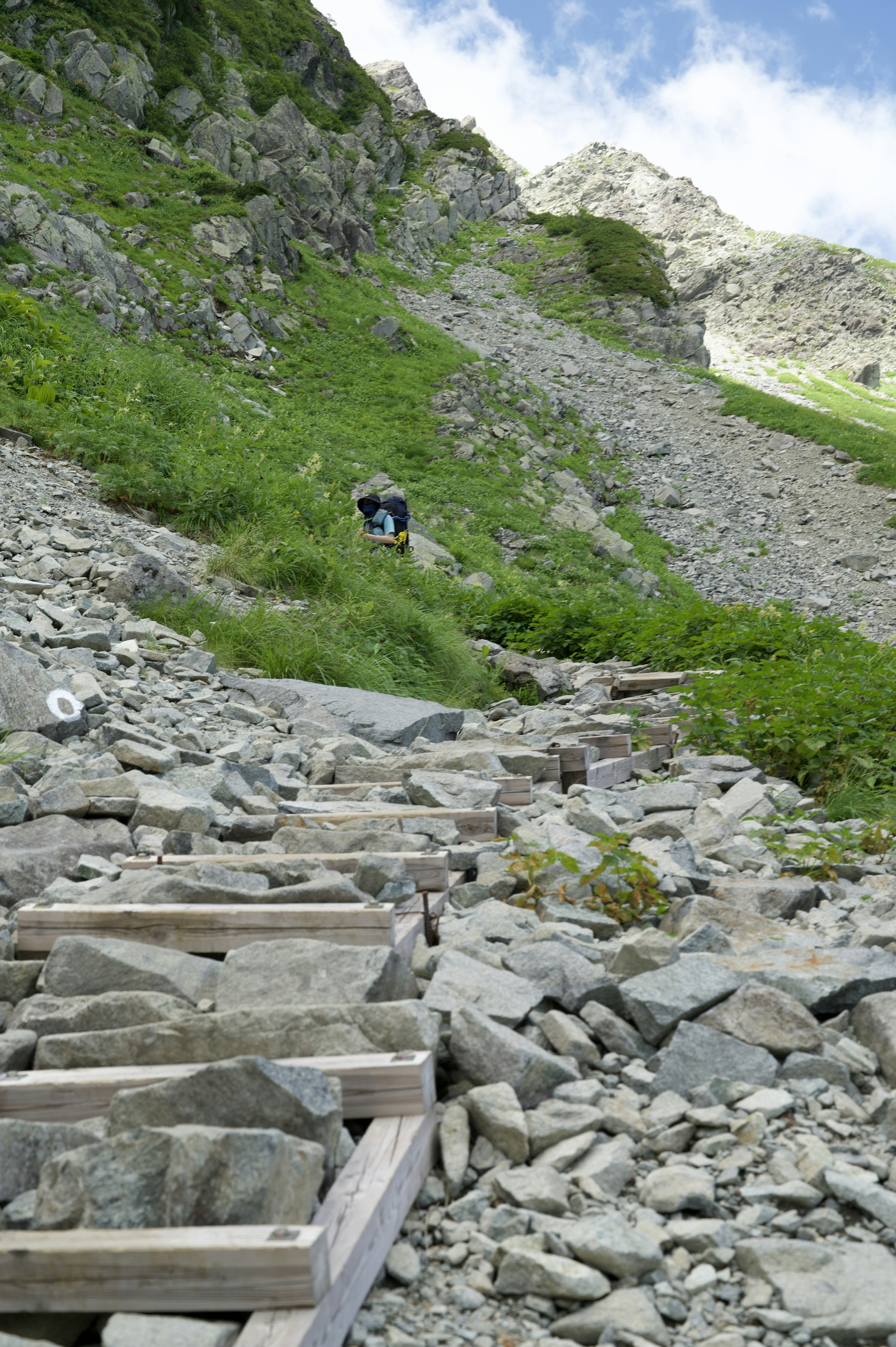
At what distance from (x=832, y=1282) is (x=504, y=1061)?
875 mm

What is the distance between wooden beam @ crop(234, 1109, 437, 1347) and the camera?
5.17 ft

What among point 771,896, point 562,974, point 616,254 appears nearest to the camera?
point 562,974

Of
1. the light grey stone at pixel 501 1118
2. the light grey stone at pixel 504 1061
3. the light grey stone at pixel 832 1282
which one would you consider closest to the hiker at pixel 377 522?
the light grey stone at pixel 504 1061

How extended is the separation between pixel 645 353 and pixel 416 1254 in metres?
42.6

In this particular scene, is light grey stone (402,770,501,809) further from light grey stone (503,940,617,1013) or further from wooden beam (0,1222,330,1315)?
wooden beam (0,1222,330,1315)

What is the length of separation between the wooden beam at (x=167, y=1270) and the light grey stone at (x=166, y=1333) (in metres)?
0.04

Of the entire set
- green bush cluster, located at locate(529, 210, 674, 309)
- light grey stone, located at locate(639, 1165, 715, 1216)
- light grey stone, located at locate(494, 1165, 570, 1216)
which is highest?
green bush cluster, located at locate(529, 210, 674, 309)

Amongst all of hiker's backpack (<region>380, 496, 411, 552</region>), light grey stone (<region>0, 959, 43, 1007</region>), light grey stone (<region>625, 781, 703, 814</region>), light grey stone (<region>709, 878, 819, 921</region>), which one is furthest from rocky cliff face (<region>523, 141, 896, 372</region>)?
light grey stone (<region>0, 959, 43, 1007</region>)

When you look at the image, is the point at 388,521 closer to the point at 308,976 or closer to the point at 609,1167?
the point at 308,976

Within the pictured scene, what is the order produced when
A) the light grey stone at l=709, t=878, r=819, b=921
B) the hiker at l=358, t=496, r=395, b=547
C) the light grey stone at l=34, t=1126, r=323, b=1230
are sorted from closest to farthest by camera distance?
the light grey stone at l=34, t=1126, r=323, b=1230
the light grey stone at l=709, t=878, r=819, b=921
the hiker at l=358, t=496, r=395, b=547

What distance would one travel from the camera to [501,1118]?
2.24 metres

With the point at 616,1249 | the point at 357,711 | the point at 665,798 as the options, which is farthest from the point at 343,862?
the point at 357,711

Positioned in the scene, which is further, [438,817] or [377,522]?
[377,522]

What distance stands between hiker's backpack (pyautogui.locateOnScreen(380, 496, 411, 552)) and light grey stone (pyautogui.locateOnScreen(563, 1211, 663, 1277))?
37.1ft
